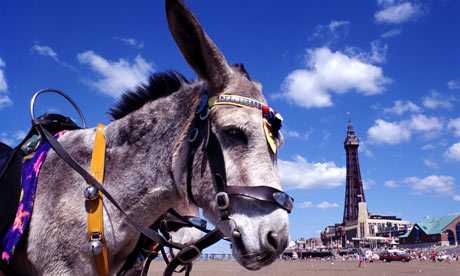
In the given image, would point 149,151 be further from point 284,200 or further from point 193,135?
point 284,200

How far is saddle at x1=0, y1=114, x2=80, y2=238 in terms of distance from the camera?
2779 millimetres

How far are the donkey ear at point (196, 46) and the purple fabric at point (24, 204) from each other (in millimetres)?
1500

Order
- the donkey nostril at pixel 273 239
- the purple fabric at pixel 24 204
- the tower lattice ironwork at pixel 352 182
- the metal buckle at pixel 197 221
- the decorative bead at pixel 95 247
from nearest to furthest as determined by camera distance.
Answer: the donkey nostril at pixel 273 239
the decorative bead at pixel 95 247
the purple fabric at pixel 24 204
the metal buckle at pixel 197 221
the tower lattice ironwork at pixel 352 182

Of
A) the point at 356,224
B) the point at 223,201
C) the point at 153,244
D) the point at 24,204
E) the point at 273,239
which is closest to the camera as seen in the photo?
the point at 273,239

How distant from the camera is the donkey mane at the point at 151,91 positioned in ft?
11.3

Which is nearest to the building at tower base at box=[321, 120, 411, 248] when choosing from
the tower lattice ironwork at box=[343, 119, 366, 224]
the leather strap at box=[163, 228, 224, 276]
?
the tower lattice ironwork at box=[343, 119, 366, 224]

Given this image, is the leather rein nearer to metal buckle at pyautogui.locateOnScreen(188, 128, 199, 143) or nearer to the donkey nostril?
metal buckle at pyautogui.locateOnScreen(188, 128, 199, 143)

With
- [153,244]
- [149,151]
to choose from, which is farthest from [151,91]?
[153,244]

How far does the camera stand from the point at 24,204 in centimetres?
279

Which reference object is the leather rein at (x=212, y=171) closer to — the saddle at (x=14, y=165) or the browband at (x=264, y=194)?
the browband at (x=264, y=194)

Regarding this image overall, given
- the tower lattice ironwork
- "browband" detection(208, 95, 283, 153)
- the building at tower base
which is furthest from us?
the tower lattice ironwork

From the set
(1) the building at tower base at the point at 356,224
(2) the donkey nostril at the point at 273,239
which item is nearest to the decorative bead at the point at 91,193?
(2) the donkey nostril at the point at 273,239

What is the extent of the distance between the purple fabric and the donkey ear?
1.50 metres

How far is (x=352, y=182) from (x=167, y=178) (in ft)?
549
